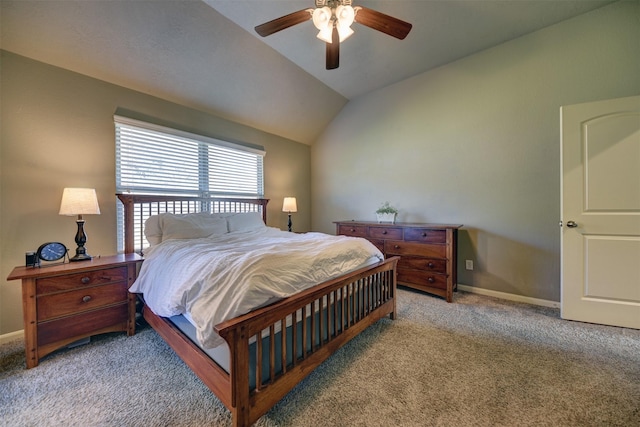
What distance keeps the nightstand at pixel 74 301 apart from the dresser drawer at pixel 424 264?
116 inches

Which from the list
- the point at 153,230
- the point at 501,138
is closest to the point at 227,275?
the point at 153,230

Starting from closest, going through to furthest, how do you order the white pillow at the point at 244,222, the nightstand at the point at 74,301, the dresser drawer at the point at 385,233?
1. the nightstand at the point at 74,301
2. the white pillow at the point at 244,222
3. the dresser drawer at the point at 385,233

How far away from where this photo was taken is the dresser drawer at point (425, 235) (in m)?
2.91

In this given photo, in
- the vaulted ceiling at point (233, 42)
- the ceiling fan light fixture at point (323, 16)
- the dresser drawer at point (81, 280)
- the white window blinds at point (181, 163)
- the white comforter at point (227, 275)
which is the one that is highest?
the vaulted ceiling at point (233, 42)

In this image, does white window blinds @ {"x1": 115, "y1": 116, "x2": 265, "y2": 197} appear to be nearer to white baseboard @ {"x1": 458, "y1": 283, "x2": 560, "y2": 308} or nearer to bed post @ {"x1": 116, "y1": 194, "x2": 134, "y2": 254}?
bed post @ {"x1": 116, "y1": 194, "x2": 134, "y2": 254}

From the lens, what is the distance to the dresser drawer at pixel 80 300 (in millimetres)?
1806

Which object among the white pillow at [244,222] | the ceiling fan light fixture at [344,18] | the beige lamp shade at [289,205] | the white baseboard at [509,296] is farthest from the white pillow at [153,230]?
the white baseboard at [509,296]

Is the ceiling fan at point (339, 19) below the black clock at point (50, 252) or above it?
above

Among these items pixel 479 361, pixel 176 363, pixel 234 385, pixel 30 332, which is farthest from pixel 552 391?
pixel 30 332

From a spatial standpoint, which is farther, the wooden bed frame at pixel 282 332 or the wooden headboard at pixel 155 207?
the wooden headboard at pixel 155 207

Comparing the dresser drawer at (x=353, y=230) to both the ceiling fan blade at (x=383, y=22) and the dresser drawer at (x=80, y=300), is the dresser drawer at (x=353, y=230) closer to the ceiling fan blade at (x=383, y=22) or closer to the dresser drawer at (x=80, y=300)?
the ceiling fan blade at (x=383, y=22)

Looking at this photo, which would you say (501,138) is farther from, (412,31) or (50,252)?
(50,252)

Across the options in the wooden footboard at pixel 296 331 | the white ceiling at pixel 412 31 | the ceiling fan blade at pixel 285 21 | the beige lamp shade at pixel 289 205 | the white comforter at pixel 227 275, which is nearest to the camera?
the wooden footboard at pixel 296 331

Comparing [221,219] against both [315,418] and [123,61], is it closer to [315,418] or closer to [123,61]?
[123,61]
